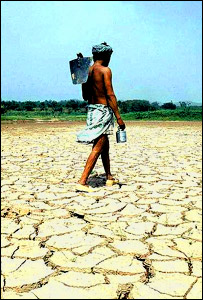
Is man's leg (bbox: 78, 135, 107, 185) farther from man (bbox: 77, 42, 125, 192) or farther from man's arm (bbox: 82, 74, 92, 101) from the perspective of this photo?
man's arm (bbox: 82, 74, 92, 101)

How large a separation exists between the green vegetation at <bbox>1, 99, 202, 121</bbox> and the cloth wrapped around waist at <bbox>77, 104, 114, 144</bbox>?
23.2m

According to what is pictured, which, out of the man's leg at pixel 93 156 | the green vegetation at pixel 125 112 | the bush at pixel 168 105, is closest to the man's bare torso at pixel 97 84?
the man's leg at pixel 93 156

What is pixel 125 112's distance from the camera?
123 feet

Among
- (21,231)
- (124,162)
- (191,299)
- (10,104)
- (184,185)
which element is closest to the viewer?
(191,299)

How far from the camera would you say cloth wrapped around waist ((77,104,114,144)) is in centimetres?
432

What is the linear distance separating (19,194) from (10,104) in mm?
44479

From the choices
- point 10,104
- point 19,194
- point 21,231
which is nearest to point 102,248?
point 21,231

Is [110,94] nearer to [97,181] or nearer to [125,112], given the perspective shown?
[97,181]

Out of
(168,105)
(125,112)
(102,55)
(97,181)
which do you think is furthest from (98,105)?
(168,105)

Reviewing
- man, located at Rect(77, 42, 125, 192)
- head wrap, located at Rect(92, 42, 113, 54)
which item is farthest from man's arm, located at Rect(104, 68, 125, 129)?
head wrap, located at Rect(92, 42, 113, 54)

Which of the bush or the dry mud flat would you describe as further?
the bush

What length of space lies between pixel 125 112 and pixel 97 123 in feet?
109

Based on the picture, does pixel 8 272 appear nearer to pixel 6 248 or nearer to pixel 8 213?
pixel 6 248

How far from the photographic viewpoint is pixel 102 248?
2.70 m
